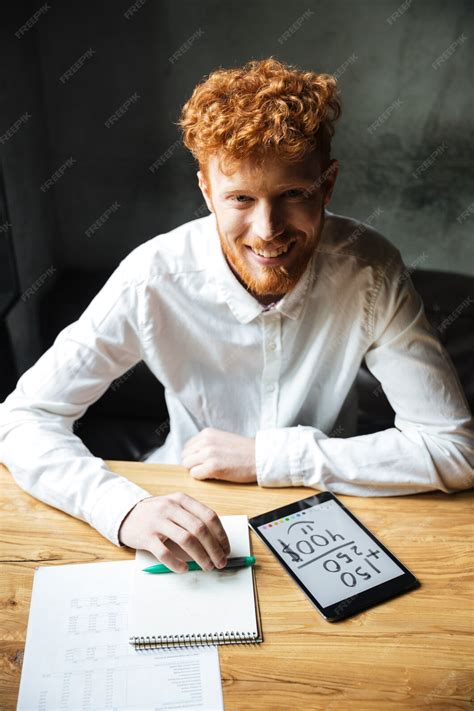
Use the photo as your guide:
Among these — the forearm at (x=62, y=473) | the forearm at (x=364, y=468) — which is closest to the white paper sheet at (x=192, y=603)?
the forearm at (x=62, y=473)

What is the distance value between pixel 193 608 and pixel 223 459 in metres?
0.35

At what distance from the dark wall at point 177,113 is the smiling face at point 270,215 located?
122 centimetres

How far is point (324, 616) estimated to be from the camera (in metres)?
1.02

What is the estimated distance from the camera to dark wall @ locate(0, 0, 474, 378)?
2.32 m

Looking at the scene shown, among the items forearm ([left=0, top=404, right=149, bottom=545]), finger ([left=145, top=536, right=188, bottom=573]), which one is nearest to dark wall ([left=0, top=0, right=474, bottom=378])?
forearm ([left=0, top=404, right=149, bottom=545])

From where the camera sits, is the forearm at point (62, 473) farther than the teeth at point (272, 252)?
No

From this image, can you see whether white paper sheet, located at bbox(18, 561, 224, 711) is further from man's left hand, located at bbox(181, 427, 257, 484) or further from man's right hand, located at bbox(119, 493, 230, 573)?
man's left hand, located at bbox(181, 427, 257, 484)

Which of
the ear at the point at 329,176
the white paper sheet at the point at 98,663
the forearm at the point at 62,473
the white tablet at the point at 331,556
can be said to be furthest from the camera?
the ear at the point at 329,176

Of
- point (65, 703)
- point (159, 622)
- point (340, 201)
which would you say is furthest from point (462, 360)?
point (65, 703)

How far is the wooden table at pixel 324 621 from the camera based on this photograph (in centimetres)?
92

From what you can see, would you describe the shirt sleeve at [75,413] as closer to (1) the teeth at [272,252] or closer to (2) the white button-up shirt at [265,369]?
(2) the white button-up shirt at [265,369]

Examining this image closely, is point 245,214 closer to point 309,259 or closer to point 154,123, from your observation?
point 309,259

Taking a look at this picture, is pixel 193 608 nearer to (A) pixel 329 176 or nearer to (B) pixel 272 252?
(B) pixel 272 252

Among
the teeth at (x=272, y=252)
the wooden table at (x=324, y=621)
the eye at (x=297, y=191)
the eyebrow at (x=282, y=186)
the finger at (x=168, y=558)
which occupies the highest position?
the eyebrow at (x=282, y=186)
